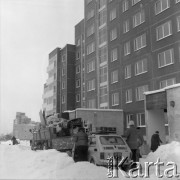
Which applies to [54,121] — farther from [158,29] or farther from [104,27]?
[104,27]

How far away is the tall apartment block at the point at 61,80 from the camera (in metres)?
56.4

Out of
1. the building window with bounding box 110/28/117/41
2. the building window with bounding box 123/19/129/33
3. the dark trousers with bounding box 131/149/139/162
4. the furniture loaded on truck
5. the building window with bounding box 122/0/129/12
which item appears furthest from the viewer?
the building window with bounding box 110/28/117/41

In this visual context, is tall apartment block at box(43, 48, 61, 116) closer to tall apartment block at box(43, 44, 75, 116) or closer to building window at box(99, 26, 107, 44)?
tall apartment block at box(43, 44, 75, 116)

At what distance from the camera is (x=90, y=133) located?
50.3 ft

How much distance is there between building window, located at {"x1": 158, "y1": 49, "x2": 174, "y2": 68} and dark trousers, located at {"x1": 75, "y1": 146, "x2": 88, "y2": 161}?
17.0 metres

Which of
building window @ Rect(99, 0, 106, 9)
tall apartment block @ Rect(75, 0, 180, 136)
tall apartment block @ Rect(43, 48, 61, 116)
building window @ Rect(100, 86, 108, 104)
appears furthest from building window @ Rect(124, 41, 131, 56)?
tall apartment block @ Rect(43, 48, 61, 116)

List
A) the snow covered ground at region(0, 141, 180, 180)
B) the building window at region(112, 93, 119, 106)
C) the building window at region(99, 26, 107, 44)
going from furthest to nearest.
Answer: the building window at region(99, 26, 107, 44) < the building window at region(112, 93, 119, 106) < the snow covered ground at region(0, 141, 180, 180)

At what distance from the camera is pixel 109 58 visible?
38.8m

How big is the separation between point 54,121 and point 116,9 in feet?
63.8

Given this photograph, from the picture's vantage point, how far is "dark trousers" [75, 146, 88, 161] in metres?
14.1

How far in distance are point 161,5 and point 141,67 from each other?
6171 mm

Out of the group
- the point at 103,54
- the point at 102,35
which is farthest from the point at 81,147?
the point at 102,35

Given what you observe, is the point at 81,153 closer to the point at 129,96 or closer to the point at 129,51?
the point at 129,96

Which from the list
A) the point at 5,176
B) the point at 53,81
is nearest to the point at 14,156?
the point at 5,176
